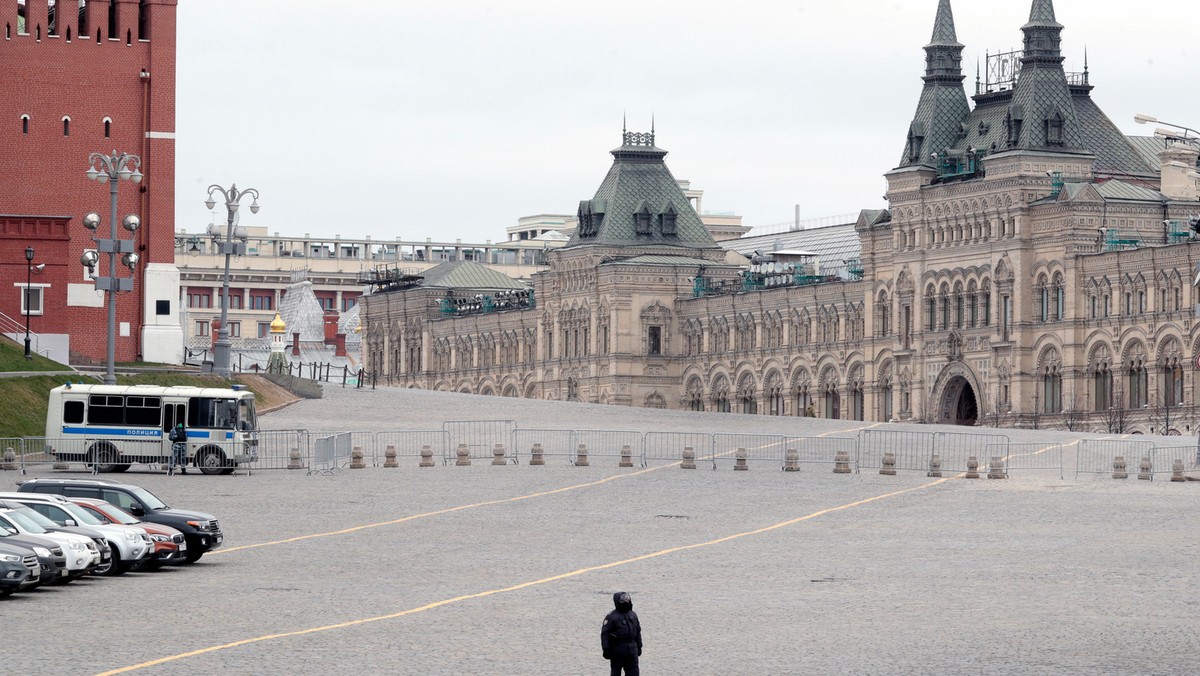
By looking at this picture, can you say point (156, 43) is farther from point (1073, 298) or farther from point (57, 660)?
point (57, 660)

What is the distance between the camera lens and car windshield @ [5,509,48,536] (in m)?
36.7

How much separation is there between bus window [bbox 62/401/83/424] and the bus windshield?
11.9 feet

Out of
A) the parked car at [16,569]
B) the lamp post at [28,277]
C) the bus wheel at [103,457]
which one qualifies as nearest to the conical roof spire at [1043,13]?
the lamp post at [28,277]

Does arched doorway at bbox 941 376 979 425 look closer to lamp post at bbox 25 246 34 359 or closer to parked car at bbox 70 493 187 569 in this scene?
lamp post at bbox 25 246 34 359

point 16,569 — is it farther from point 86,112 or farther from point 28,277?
point 86,112

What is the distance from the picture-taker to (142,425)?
6059 cm

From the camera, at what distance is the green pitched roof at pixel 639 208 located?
14375 cm

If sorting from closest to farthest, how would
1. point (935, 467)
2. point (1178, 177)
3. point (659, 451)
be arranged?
point (935, 467) → point (659, 451) → point (1178, 177)

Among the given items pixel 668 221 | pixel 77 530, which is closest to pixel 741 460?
pixel 77 530

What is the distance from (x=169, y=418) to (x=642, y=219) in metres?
84.4

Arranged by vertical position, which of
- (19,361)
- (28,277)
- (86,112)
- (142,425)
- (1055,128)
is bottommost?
(142,425)

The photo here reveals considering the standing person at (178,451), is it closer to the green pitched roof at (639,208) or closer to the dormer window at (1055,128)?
the dormer window at (1055,128)

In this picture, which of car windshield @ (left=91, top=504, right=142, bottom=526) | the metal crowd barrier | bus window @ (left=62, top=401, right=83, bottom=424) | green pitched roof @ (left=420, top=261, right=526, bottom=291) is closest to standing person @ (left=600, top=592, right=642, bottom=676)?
car windshield @ (left=91, top=504, right=142, bottom=526)

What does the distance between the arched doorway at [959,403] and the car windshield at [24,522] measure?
82509 mm
